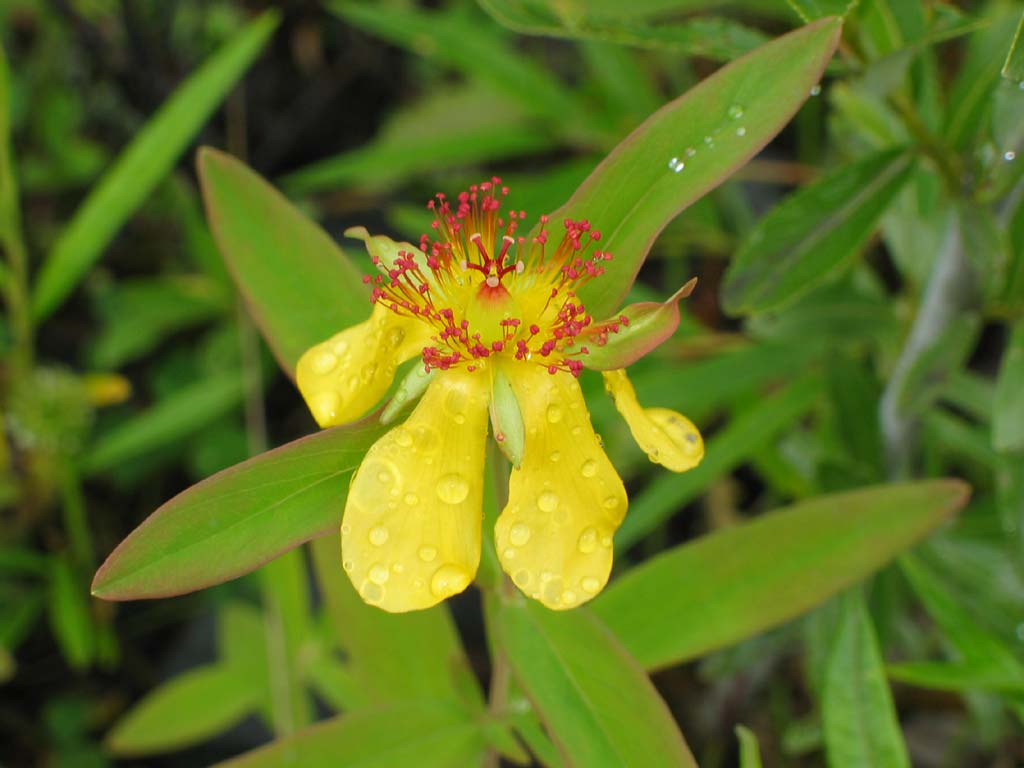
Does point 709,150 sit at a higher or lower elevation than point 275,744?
higher

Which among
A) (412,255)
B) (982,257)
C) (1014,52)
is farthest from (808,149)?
(412,255)

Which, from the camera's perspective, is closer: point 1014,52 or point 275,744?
point 1014,52

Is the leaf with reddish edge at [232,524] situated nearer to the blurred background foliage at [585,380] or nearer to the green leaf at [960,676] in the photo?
the blurred background foliage at [585,380]

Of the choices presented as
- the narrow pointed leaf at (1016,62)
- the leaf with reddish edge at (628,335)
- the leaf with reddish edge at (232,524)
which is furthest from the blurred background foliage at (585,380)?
the leaf with reddish edge at (232,524)

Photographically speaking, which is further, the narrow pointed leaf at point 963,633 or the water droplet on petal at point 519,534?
the narrow pointed leaf at point 963,633

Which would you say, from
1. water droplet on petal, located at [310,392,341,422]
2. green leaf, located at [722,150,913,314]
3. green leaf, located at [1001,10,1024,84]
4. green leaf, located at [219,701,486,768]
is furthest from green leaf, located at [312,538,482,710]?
green leaf, located at [1001,10,1024,84]

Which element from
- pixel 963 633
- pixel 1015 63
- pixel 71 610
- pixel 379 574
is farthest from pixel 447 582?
pixel 71 610

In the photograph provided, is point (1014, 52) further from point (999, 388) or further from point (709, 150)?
point (999, 388)
